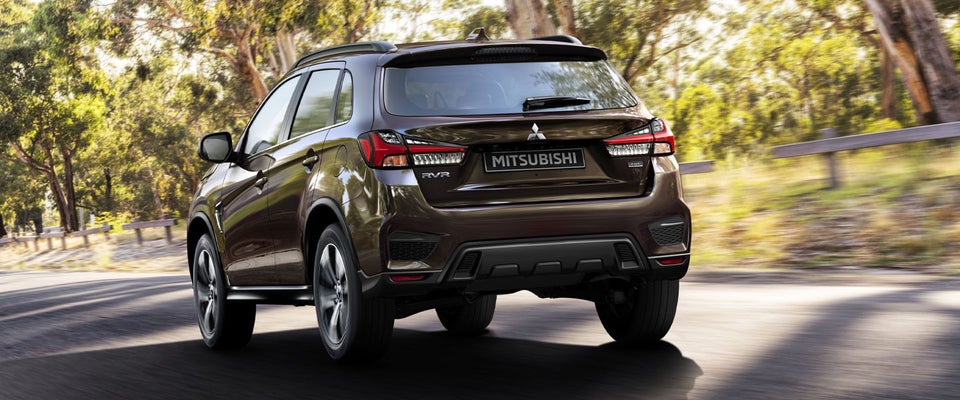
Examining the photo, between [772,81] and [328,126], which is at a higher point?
[328,126]

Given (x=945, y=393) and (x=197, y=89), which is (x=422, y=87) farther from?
(x=197, y=89)

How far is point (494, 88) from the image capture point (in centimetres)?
557

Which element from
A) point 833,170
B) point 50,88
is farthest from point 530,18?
point 50,88

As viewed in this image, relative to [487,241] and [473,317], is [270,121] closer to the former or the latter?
[473,317]

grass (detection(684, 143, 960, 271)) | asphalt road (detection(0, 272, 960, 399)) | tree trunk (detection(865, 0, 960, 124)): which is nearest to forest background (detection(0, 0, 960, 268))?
tree trunk (detection(865, 0, 960, 124))

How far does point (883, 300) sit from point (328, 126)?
402cm

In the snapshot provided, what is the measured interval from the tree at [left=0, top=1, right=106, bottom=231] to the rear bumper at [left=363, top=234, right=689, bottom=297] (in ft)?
91.2

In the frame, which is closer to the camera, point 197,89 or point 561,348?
point 561,348

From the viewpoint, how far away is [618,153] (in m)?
5.46

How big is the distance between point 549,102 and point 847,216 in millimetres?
7793

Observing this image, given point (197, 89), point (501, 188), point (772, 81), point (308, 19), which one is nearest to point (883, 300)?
point (501, 188)

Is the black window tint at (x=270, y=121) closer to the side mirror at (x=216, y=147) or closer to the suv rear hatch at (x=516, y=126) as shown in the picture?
the side mirror at (x=216, y=147)

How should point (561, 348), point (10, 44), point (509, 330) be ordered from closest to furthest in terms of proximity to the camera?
point (561, 348)
point (509, 330)
point (10, 44)

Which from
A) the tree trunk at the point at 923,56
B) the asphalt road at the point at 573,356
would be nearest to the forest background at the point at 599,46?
the tree trunk at the point at 923,56
